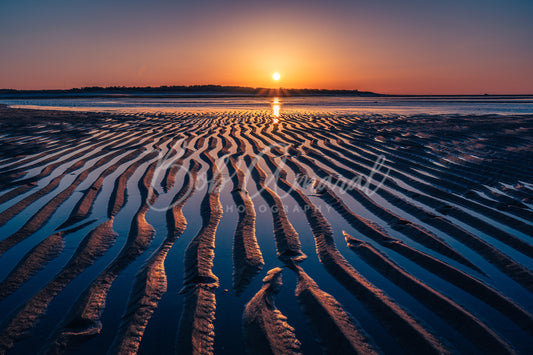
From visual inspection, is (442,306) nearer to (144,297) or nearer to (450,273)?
(450,273)

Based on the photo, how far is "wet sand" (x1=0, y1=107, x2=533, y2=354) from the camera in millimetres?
1905

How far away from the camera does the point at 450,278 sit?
2441 millimetres

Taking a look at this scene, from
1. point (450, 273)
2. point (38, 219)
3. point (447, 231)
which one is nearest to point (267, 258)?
point (450, 273)

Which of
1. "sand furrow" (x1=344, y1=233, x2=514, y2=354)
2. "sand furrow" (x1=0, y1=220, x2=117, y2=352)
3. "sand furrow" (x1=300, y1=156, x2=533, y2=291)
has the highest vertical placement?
"sand furrow" (x1=300, y1=156, x2=533, y2=291)

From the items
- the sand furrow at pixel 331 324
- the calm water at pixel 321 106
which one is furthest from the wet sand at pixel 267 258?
the calm water at pixel 321 106

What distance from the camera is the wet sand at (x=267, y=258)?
6.25ft

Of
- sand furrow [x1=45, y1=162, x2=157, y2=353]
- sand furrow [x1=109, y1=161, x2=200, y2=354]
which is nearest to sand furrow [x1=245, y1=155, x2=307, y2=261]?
sand furrow [x1=109, y1=161, x2=200, y2=354]

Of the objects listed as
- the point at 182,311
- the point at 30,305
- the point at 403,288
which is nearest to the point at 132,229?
the point at 30,305

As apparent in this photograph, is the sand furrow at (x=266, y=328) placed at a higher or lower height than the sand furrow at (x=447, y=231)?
lower

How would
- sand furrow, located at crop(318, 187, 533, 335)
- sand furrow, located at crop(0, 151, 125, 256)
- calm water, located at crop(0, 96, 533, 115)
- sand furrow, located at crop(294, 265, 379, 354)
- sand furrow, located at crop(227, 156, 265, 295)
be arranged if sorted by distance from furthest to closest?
calm water, located at crop(0, 96, 533, 115)
sand furrow, located at crop(0, 151, 125, 256)
sand furrow, located at crop(227, 156, 265, 295)
sand furrow, located at crop(318, 187, 533, 335)
sand furrow, located at crop(294, 265, 379, 354)

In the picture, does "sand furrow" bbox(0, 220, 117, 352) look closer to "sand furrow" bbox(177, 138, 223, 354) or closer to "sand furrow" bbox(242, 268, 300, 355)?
"sand furrow" bbox(177, 138, 223, 354)

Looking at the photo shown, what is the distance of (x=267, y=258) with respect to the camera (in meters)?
2.81

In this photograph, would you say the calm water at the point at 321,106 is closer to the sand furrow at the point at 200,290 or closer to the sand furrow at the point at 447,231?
the sand furrow at the point at 447,231

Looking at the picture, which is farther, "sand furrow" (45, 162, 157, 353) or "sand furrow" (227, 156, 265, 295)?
"sand furrow" (227, 156, 265, 295)
